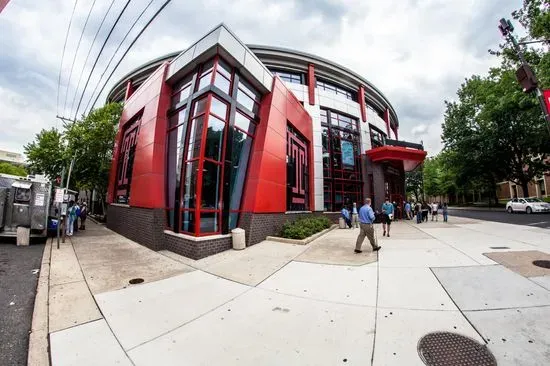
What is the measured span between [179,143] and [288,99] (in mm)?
6671

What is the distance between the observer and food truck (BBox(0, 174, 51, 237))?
10.4m

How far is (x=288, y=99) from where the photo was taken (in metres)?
13.5

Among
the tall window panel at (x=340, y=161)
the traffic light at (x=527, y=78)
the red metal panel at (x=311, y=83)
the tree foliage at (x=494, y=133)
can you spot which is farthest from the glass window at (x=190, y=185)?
the tree foliage at (x=494, y=133)

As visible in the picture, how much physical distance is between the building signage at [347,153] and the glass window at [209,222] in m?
13.3

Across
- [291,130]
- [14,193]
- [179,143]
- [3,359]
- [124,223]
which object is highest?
[291,130]

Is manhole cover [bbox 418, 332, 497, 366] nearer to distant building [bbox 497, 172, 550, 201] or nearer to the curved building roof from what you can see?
the curved building roof

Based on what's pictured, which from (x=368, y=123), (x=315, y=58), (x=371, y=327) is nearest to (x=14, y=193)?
(x=371, y=327)

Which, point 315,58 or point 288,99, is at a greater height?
point 315,58

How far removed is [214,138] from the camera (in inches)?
355

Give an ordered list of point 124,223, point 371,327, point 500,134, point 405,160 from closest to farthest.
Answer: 1. point 371,327
2. point 124,223
3. point 405,160
4. point 500,134

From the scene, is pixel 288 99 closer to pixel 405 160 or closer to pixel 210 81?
pixel 210 81

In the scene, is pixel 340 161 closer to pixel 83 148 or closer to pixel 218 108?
pixel 218 108

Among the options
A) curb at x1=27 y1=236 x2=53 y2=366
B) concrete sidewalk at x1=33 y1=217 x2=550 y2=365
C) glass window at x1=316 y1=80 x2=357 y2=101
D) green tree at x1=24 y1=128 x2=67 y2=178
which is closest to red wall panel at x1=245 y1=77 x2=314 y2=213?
concrete sidewalk at x1=33 y1=217 x2=550 y2=365

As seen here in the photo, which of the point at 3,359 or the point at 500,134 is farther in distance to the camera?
the point at 500,134
